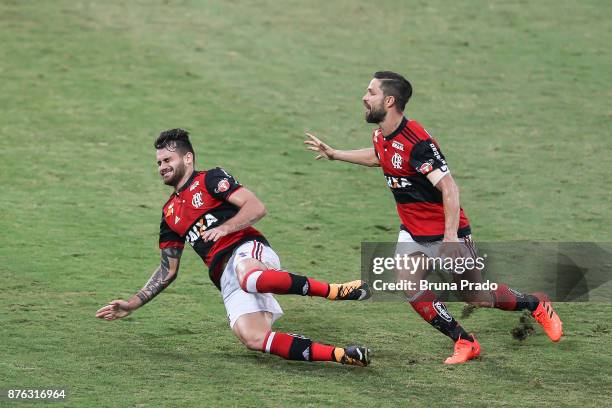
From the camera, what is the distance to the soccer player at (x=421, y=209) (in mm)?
9516

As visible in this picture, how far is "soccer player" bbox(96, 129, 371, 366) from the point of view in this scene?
923 cm

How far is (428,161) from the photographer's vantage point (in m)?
9.37

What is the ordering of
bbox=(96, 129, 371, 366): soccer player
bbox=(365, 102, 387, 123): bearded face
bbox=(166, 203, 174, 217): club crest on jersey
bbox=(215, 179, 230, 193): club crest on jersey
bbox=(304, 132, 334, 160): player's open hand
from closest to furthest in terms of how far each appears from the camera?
bbox=(96, 129, 371, 366): soccer player
bbox=(215, 179, 230, 193): club crest on jersey
bbox=(365, 102, 387, 123): bearded face
bbox=(166, 203, 174, 217): club crest on jersey
bbox=(304, 132, 334, 160): player's open hand

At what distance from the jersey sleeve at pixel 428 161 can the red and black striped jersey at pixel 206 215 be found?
1.54 meters

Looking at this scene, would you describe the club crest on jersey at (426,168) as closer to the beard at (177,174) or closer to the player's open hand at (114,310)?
the beard at (177,174)

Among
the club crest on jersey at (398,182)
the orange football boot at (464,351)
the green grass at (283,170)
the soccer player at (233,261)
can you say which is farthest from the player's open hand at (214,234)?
the orange football boot at (464,351)

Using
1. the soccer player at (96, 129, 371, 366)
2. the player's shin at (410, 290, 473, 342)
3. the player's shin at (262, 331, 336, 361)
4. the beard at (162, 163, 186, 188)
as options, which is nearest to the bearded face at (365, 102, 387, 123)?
the soccer player at (96, 129, 371, 366)

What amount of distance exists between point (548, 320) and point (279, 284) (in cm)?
243

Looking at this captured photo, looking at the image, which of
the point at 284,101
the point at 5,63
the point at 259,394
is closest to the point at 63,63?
the point at 5,63

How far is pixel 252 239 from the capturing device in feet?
32.3

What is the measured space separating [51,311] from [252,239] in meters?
2.26

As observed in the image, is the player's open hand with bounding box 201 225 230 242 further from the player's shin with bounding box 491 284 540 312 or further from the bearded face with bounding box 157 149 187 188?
the player's shin with bounding box 491 284 540 312

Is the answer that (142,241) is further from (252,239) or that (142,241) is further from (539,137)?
(539,137)

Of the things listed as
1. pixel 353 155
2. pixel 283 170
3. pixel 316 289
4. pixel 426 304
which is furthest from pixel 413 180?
pixel 283 170
